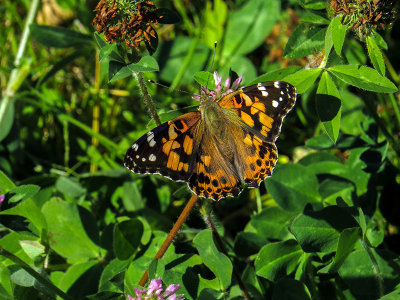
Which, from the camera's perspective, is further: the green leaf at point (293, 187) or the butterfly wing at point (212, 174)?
the green leaf at point (293, 187)

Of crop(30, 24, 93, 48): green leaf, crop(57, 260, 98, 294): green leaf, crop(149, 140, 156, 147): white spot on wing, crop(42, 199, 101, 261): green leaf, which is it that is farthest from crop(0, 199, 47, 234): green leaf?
crop(30, 24, 93, 48): green leaf

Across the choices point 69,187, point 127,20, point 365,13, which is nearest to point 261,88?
point 365,13

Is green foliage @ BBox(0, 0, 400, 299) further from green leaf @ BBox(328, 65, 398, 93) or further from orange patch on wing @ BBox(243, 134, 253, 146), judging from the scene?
orange patch on wing @ BBox(243, 134, 253, 146)

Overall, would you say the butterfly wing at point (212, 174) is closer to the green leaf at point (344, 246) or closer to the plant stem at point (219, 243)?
the plant stem at point (219, 243)

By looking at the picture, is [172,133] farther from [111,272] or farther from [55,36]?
[55,36]

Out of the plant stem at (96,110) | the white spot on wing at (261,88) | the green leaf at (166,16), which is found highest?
the green leaf at (166,16)

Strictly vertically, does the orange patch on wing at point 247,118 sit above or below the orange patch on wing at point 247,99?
below

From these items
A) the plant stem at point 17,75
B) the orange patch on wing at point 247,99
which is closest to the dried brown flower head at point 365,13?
the orange patch on wing at point 247,99
